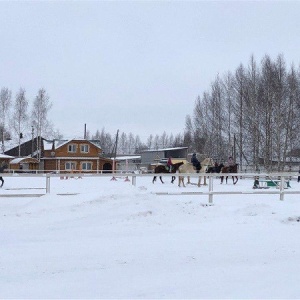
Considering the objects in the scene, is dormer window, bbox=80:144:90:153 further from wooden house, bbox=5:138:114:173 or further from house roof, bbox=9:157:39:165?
house roof, bbox=9:157:39:165

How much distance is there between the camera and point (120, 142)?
513ft

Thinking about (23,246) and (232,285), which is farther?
(23,246)

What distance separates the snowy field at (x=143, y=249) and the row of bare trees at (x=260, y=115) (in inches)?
1264

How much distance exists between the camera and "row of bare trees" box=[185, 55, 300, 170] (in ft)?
144

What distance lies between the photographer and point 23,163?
57.5m

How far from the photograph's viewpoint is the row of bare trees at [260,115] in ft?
144

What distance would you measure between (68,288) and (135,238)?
3.22 metres

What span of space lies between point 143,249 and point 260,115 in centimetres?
3915

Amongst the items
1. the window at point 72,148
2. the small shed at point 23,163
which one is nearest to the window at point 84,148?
the window at point 72,148

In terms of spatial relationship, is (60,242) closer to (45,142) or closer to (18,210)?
(18,210)

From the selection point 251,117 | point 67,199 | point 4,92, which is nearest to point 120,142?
point 4,92

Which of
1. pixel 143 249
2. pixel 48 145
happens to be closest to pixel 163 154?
pixel 48 145

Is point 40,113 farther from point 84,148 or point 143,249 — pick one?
point 143,249

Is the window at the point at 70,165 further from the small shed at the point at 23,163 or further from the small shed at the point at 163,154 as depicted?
the small shed at the point at 163,154
